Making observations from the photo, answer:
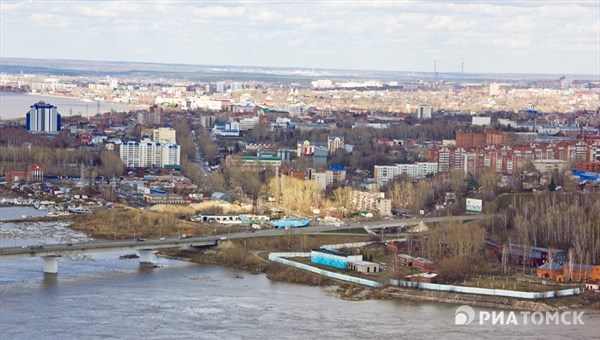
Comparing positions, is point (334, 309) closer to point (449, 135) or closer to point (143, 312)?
→ point (143, 312)

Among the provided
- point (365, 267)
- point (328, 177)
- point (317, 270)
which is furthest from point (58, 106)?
point (365, 267)

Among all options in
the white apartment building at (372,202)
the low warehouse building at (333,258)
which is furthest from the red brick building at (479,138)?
the low warehouse building at (333,258)

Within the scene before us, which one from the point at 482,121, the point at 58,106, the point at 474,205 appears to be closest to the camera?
the point at 474,205

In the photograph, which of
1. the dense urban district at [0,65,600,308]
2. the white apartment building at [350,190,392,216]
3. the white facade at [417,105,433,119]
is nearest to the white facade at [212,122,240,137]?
the dense urban district at [0,65,600,308]

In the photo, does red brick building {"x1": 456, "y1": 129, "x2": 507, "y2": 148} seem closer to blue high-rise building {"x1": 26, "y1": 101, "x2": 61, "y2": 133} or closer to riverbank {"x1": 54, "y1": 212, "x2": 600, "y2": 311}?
blue high-rise building {"x1": 26, "y1": 101, "x2": 61, "y2": 133}

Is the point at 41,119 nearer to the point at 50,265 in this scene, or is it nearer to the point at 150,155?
the point at 150,155

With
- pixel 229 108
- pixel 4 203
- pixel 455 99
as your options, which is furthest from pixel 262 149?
pixel 455 99
